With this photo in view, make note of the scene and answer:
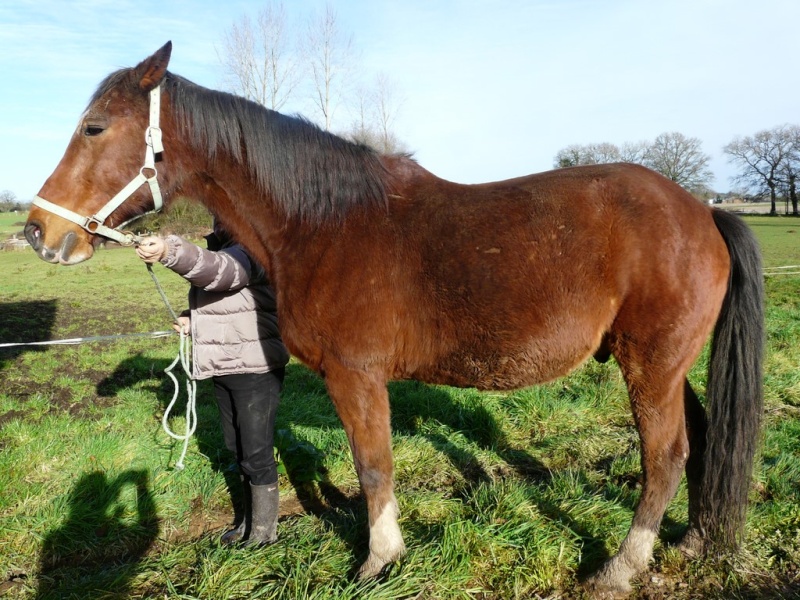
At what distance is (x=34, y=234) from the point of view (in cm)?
239

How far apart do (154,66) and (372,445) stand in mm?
2218

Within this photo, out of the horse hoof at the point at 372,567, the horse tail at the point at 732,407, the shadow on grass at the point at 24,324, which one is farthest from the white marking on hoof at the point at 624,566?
the shadow on grass at the point at 24,324

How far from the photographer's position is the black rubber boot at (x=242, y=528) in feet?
9.80

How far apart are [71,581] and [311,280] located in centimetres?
206

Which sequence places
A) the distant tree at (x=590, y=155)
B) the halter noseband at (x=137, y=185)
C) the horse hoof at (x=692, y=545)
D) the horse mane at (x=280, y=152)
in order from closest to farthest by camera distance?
the halter noseband at (x=137, y=185) < the horse mane at (x=280, y=152) < the horse hoof at (x=692, y=545) < the distant tree at (x=590, y=155)

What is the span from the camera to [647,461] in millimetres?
2520

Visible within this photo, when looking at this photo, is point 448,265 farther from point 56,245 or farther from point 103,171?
point 56,245

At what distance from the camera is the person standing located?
2818 mm

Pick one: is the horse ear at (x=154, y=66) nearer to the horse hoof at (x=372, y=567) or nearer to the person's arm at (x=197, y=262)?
the person's arm at (x=197, y=262)

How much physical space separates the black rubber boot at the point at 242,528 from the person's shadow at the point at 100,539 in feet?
1.52

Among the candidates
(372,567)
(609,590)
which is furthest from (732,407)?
(372,567)

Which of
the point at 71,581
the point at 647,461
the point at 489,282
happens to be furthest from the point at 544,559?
the point at 71,581

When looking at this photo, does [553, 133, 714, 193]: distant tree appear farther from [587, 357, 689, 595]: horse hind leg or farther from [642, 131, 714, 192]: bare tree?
[587, 357, 689, 595]: horse hind leg

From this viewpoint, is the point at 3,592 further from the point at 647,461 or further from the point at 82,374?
the point at 82,374
